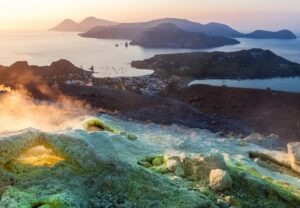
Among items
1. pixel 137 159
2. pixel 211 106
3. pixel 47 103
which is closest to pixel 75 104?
pixel 47 103

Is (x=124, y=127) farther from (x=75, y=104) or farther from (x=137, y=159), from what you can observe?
(x=137, y=159)

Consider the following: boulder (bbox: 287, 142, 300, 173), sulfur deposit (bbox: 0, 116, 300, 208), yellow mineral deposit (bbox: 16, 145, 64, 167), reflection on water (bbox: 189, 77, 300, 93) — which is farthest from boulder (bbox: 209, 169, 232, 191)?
reflection on water (bbox: 189, 77, 300, 93)

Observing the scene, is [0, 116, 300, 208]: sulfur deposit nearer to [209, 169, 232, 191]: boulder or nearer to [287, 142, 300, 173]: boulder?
[209, 169, 232, 191]: boulder

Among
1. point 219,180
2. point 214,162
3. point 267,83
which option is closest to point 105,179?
point 219,180

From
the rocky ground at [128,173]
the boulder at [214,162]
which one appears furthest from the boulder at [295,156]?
the boulder at [214,162]

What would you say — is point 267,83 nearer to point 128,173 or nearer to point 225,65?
point 225,65

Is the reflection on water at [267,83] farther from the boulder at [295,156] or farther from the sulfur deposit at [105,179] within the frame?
the sulfur deposit at [105,179]
